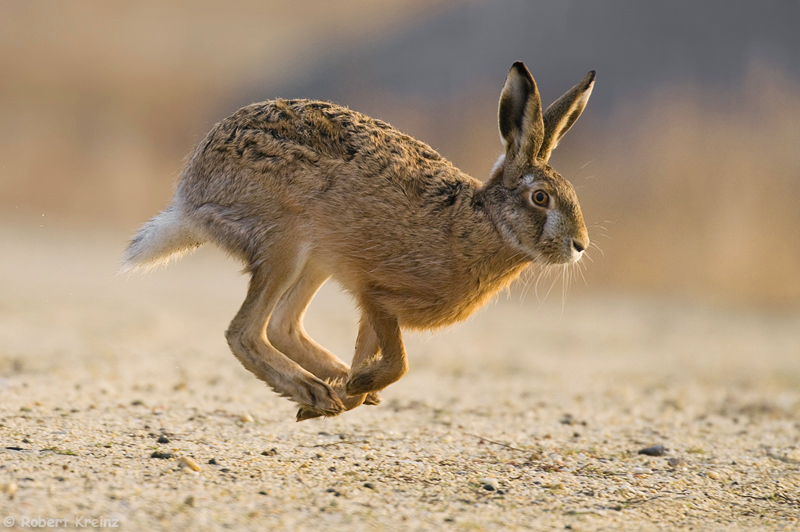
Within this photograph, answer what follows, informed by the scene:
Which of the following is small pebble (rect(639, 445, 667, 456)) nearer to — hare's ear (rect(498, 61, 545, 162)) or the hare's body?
the hare's body

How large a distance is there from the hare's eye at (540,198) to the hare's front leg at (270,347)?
4.61ft

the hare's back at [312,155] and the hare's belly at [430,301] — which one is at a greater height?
the hare's back at [312,155]

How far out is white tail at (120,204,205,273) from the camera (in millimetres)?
5492

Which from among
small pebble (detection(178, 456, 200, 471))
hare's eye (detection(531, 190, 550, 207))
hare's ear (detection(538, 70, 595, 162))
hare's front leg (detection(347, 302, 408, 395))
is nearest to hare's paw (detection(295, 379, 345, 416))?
→ hare's front leg (detection(347, 302, 408, 395))

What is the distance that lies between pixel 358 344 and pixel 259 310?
2.27 ft

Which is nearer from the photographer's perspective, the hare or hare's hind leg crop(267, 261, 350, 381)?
the hare

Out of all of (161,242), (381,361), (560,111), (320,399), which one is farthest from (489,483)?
(161,242)

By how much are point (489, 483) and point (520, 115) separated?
2035 millimetres

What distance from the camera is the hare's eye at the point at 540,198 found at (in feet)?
16.8

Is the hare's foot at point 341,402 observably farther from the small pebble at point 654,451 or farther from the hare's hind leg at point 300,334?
the small pebble at point 654,451

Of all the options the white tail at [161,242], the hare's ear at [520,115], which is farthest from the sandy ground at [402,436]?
the hare's ear at [520,115]

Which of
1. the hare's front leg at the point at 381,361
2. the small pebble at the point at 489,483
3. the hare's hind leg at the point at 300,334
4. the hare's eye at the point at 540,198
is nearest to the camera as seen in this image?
the small pebble at the point at 489,483

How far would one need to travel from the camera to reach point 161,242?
5547 millimetres

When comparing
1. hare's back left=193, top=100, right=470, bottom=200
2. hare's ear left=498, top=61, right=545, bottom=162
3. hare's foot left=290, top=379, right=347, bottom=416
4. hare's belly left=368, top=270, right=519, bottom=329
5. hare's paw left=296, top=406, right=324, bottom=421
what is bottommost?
hare's paw left=296, top=406, right=324, bottom=421
